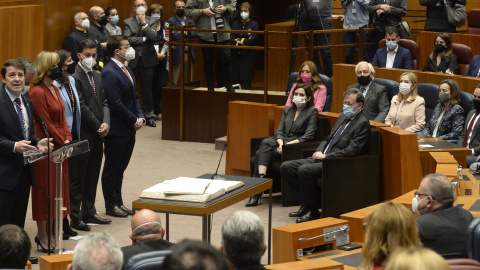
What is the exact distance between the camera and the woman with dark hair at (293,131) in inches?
291

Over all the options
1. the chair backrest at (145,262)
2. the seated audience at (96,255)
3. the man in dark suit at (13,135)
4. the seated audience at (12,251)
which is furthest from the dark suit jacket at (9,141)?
the seated audience at (96,255)

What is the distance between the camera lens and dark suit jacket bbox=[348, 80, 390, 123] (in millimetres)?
7984

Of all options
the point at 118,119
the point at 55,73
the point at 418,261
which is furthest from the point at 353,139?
the point at 418,261

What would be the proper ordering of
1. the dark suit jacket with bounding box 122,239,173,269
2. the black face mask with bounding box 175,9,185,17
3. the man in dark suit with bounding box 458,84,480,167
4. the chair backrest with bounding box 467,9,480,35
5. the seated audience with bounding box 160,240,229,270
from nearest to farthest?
the seated audience with bounding box 160,240,229,270
the dark suit jacket with bounding box 122,239,173,269
the man in dark suit with bounding box 458,84,480,167
the black face mask with bounding box 175,9,185,17
the chair backrest with bounding box 467,9,480,35

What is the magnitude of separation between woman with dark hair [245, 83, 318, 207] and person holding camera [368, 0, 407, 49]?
378 centimetres

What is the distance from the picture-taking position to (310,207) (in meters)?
7.00

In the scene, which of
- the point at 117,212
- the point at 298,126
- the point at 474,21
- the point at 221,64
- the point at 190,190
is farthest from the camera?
the point at 474,21

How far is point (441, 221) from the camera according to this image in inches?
164

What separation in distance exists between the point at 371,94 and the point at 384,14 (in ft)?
10.3

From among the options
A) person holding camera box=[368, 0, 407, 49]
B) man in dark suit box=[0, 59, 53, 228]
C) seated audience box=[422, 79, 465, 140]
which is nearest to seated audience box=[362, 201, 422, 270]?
man in dark suit box=[0, 59, 53, 228]

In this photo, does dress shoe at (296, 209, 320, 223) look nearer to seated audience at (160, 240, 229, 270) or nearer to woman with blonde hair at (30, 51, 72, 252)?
woman with blonde hair at (30, 51, 72, 252)

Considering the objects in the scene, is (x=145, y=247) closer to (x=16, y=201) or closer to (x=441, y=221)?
(x=441, y=221)

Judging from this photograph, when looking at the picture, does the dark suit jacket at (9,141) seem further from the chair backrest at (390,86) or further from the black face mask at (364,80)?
the chair backrest at (390,86)

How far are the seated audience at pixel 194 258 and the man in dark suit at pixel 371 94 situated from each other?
19.5ft
